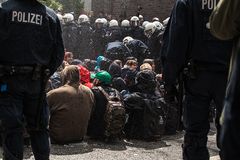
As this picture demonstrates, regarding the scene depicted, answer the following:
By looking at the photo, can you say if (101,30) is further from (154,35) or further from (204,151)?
(204,151)

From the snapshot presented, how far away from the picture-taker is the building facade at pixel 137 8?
77.8 feet

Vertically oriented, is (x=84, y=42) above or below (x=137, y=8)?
below

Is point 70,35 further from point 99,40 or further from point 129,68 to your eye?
point 129,68

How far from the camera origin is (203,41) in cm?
377

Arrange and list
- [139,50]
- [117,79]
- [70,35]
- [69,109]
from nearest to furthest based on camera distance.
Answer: [69,109]
[117,79]
[139,50]
[70,35]

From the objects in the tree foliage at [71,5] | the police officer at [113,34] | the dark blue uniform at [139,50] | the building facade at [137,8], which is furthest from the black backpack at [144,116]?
the tree foliage at [71,5]

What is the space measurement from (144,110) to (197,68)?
3.22m

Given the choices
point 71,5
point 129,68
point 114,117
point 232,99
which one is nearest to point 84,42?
point 129,68

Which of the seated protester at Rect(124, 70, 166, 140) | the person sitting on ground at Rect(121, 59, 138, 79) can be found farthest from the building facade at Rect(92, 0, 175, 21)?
the seated protester at Rect(124, 70, 166, 140)

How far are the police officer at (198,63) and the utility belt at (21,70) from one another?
1155 millimetres

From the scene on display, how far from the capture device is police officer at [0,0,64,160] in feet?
12.8

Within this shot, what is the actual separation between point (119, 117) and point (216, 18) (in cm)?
445

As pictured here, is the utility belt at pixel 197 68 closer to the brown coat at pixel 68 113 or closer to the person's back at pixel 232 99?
the person's back at pixel 232 99

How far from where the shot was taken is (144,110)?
22.8 feet
